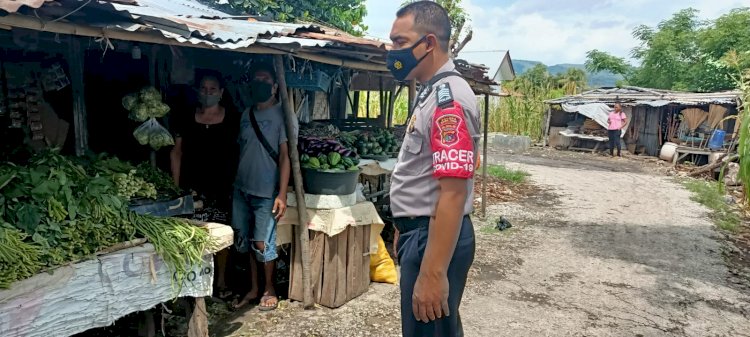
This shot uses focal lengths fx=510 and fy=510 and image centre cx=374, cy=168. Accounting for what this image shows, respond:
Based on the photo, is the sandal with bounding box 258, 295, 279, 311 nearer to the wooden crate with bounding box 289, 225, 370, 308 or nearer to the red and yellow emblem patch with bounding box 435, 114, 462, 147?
the wooden crate with bounding box 289, 225, 370, 308

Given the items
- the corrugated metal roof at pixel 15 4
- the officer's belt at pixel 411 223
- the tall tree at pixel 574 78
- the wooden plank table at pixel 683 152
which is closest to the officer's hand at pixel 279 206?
the officer's belt at pixel 411 223

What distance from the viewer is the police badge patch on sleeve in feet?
7.11

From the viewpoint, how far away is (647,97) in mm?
19203

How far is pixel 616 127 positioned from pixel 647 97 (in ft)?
6.25

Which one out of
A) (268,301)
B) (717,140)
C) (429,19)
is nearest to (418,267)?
(429,19)

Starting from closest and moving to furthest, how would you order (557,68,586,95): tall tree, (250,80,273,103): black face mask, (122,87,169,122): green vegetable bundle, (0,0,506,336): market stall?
(0,0,506,336): market stall
(122,87,169,122): green vegetable bundle
(250,80,273,103): black face mask
(557,68,586,95): tall tree

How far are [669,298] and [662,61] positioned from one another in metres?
26.3

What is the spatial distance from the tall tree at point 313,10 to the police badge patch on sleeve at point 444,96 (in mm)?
8700

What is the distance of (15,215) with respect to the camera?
284 centimetres

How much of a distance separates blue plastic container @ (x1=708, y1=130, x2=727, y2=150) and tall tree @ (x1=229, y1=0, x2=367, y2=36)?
37.8 ft

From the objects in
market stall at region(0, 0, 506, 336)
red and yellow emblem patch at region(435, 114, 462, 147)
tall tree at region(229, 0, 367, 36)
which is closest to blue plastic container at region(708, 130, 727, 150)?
tall tree at region(229, 0, 367, 36)

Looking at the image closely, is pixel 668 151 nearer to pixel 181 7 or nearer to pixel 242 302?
pixel 181 7

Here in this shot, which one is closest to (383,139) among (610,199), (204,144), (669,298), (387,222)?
(387,222)

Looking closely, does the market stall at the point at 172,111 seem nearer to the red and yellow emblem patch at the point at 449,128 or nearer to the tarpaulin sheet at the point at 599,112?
the red and yellow emblem patch at the point at 449,128
